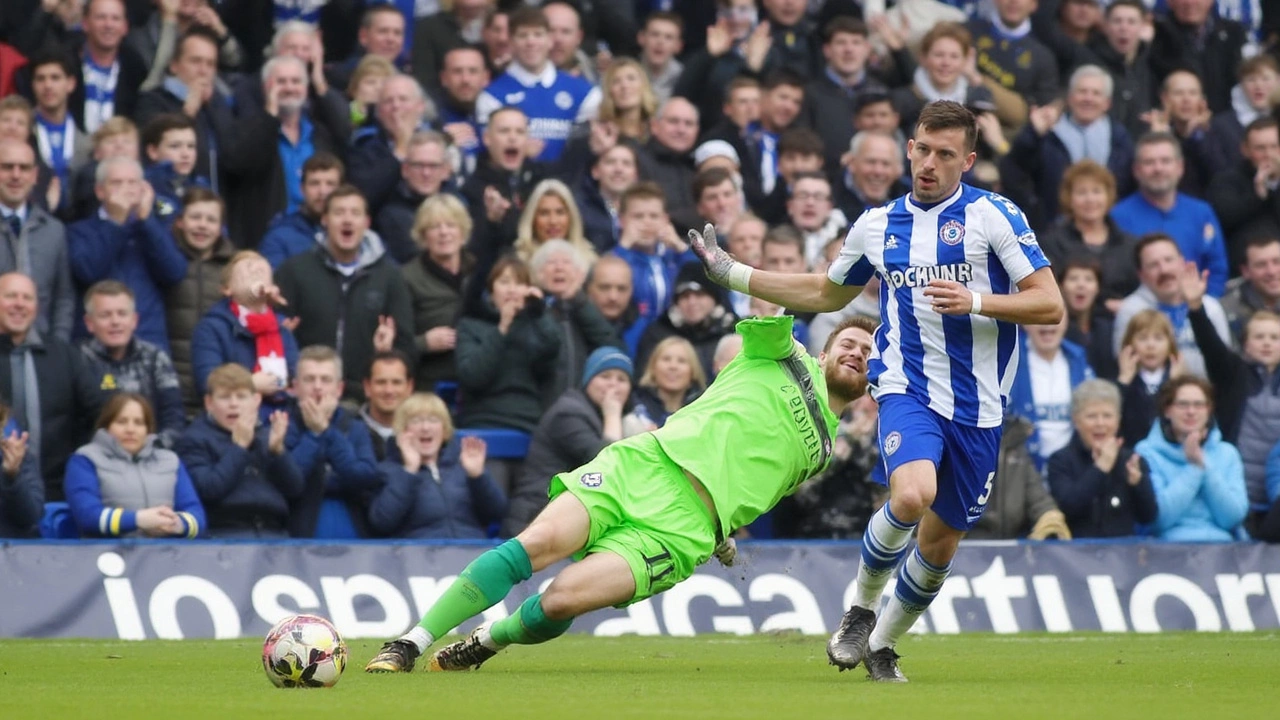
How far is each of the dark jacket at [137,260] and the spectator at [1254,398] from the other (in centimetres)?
844

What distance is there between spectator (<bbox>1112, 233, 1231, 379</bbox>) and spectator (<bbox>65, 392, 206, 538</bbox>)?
796cm

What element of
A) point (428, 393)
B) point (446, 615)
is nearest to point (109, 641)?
point (428, 393)

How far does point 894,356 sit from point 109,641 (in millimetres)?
5916

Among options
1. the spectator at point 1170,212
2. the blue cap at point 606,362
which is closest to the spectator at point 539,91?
the blue cap at point 606,362

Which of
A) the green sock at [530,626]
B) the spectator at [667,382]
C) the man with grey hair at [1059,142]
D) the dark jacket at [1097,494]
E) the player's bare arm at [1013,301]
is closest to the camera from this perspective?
the player's bare arm at [1013,301]

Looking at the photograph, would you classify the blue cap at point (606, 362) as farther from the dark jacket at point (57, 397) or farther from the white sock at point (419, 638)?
the white sock at point (419, 638)

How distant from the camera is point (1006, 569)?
14852 millimetres

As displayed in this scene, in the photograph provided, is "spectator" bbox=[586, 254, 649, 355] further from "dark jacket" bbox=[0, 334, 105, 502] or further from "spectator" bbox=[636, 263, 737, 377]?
"dark jacket" bbox=[0, 334, 105, 502]

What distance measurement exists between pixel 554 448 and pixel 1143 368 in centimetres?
503

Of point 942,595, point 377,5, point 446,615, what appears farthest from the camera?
point 377,5

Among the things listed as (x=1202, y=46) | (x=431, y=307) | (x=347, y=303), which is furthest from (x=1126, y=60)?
(x=347, y=303)

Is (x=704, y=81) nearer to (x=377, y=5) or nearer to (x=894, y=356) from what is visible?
(x=377, y=5)

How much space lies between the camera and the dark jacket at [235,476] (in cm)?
1411

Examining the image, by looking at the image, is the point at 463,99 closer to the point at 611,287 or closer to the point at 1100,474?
the point at 611,287
